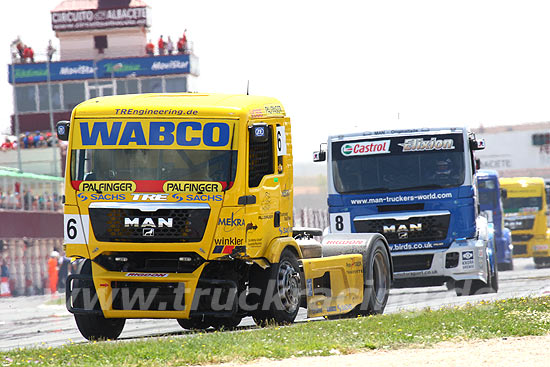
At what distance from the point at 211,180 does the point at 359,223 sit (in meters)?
6.92

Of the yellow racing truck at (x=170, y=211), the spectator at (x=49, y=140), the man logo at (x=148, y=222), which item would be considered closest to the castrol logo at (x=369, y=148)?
the yellow racing truck at (x=170, y=211)

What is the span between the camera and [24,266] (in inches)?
1668

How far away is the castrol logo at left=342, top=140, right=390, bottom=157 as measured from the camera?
61.6 ft

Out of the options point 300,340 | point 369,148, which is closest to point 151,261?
point 300,340

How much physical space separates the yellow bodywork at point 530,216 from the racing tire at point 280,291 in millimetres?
25385

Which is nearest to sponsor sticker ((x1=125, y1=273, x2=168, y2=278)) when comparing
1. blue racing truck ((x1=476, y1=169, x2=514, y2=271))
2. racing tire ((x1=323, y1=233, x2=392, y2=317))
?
racing tire ((x1=323, y1=233, x2=392, y2=317))

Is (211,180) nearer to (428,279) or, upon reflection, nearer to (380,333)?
(380,333)

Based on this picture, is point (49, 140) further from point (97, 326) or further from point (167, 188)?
point (167, 188)

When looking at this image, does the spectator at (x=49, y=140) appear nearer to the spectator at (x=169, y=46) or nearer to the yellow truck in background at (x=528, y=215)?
the spectator at (x=169, y=46)

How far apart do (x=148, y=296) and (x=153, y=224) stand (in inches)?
34.1

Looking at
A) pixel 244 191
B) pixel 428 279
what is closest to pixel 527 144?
pixel 428 279

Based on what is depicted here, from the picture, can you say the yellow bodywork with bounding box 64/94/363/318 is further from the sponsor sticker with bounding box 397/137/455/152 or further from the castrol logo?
the sponsor sticker with bounding box 397/137/455/152

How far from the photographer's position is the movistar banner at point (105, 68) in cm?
7031

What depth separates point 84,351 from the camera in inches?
402
